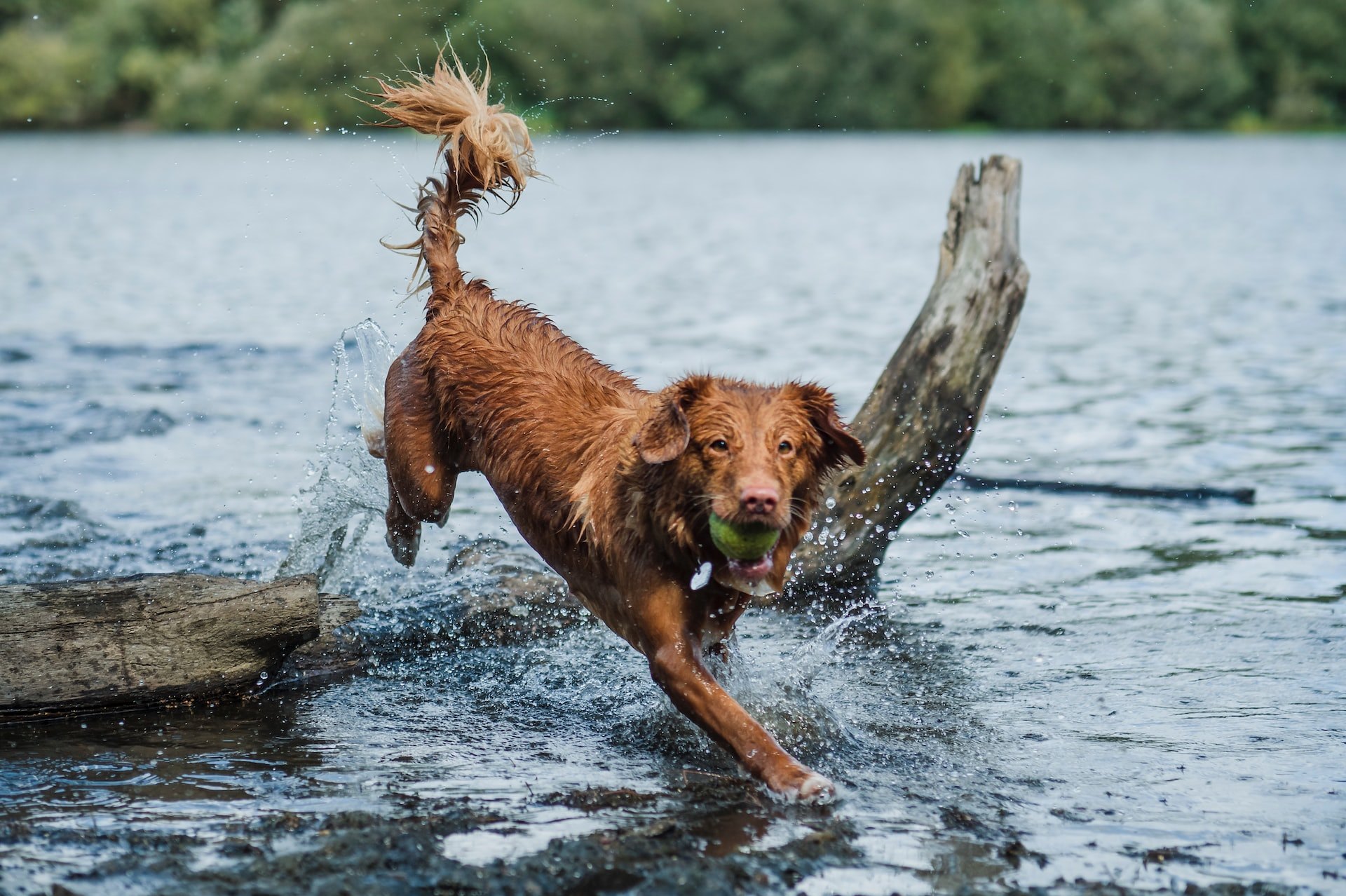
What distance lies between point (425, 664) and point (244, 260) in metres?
22.3

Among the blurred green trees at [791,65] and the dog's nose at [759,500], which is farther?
the blurred green trees at [791,65]

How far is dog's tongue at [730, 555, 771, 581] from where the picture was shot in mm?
5137

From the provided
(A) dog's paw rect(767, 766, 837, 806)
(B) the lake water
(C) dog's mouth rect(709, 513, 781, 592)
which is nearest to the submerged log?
(B) the lake water

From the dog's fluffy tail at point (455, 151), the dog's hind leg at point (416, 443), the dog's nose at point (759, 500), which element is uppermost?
the dog's fluffy tail at point (455, 151)

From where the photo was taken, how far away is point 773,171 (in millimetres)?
59594

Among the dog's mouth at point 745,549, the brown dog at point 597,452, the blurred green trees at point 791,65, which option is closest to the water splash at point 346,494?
the brown dog at point 597,452

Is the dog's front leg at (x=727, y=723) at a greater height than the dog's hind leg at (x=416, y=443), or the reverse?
the dog's hind leg at (x=416, y=443)

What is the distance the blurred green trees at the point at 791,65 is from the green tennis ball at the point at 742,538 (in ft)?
170

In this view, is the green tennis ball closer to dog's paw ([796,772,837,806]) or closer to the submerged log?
dog's paw ([796,772,837,806])

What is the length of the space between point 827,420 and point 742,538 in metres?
0.58

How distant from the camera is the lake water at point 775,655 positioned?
475 cm

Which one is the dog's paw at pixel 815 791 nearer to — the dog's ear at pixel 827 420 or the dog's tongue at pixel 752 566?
the dog's tongue at pixel 752 566

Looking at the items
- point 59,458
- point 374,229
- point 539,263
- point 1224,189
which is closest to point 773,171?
point 1224,189

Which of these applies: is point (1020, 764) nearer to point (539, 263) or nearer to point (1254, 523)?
point (1254, 523)
